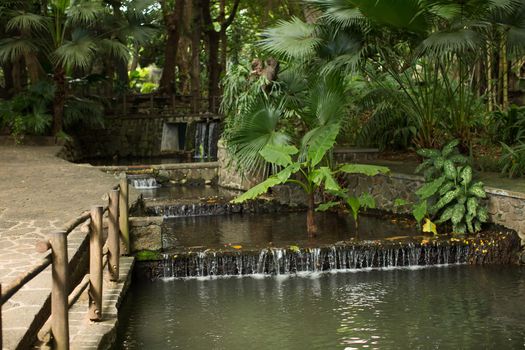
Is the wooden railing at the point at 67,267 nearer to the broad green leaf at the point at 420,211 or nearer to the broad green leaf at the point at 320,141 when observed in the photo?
the broad green leaf at the point at 320,141

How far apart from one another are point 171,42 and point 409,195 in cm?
1550

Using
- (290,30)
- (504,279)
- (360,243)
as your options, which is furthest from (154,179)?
(504,279)

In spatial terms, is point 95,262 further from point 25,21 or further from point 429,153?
point 25,21

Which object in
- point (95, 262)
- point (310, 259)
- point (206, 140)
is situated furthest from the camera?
point (206, 140)

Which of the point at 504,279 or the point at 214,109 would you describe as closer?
the point at 504,279

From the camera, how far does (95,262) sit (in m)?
7.28

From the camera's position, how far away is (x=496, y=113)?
16047mm

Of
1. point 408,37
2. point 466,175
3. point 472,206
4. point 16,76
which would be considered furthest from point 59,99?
point 472,206

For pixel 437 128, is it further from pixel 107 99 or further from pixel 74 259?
pixel 107 99

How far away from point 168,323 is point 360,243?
346 centimetres

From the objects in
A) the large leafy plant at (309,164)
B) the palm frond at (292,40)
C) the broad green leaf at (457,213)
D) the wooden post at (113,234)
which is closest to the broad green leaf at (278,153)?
the large leafy plant at (309,164)

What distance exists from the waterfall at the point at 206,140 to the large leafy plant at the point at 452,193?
13.8 m

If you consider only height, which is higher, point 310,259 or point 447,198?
point 447,198

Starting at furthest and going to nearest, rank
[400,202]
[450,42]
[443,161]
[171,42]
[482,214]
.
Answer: [171,42], [400,202], [443,161], [482,214], [450,42]
